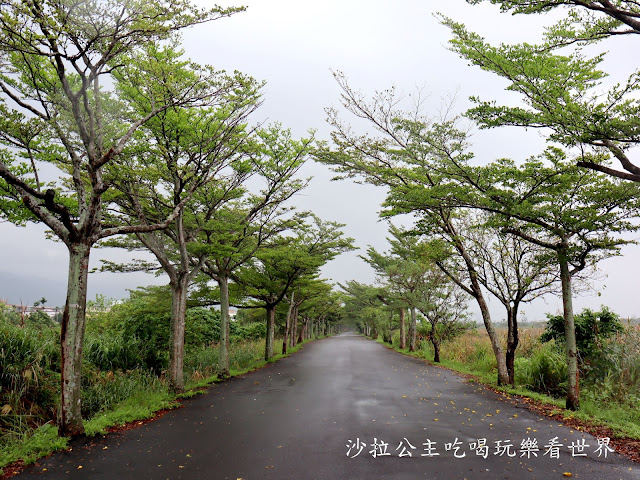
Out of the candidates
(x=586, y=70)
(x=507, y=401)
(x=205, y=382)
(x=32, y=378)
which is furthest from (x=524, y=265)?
(x=32, y=378)

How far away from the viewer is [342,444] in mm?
5625

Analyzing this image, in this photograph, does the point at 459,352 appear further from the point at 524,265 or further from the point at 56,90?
the point at 56,90

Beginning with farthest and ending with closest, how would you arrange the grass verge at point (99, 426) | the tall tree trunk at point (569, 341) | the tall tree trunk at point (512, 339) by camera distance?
1. the tall tree trunk at point (512, 339)
2. the tall tree trunk at point (569, 341)
3. the grass verge at point (99, 426)

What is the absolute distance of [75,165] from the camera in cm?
682

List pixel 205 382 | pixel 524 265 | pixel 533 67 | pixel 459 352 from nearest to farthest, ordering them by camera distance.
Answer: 1. pixel 533 67
2. pixel 524 265
3. pixel 205 382
4. pixel 459 352

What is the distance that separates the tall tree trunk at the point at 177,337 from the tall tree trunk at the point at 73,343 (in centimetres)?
362

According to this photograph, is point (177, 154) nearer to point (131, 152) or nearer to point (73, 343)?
point (131, 152)

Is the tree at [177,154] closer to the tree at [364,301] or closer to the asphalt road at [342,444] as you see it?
the asphalt road at [342,444]

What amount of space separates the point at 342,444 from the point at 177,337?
6279 mm

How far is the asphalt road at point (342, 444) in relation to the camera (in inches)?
183

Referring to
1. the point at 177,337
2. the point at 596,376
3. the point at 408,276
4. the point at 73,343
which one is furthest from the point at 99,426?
the point at 408,276

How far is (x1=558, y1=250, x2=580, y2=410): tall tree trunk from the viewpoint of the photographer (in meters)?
7.80

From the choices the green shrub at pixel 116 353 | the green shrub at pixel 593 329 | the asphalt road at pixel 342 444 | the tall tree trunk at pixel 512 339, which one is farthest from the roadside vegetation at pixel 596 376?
the green shrub at pixel 116 353

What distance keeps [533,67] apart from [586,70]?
2.05 meters
